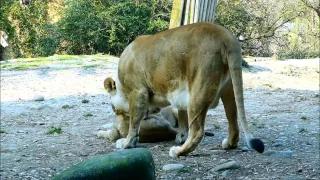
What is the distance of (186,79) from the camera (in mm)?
6152

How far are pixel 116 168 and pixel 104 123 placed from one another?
15.0 feet

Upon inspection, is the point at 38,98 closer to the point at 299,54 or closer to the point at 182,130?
the point at 182,130

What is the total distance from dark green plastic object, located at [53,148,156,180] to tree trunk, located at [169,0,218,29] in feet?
13.9

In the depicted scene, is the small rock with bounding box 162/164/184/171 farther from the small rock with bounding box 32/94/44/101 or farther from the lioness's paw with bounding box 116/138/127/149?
the small rock with bounding box 32/94/44/101

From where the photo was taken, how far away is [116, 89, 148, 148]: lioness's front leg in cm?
681

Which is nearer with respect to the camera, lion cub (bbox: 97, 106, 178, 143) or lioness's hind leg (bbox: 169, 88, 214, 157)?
lioness's hind leg (bbox: 169, 88, 214, 157)

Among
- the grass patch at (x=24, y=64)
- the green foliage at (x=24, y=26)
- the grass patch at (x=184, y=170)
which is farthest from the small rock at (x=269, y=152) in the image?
the green foliage at (x=24, y=26)

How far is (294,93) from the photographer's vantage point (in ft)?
39.4

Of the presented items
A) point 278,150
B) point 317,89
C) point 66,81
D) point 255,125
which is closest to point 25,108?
point 66,81

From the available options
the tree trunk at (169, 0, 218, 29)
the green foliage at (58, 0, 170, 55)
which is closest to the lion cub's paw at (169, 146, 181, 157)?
the tree trunk at (169, 0, 218, 29)

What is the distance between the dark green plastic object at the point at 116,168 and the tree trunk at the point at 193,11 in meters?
4.22

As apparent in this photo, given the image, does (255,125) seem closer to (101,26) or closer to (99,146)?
(99,146)

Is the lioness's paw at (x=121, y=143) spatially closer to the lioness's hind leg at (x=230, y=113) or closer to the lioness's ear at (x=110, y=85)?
the lioness's ear at (x=110, y=85)

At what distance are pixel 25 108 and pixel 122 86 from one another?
12.4 feet
